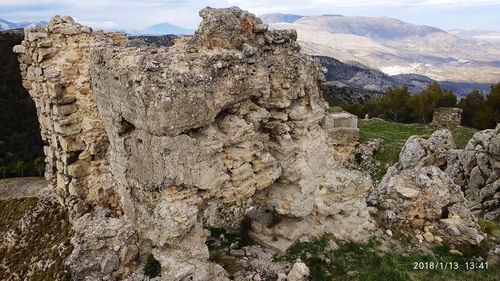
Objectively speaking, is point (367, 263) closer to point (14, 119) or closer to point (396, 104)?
point (396, 104)

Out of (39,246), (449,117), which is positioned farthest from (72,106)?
(449,117)

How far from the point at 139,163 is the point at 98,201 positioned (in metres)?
4.25

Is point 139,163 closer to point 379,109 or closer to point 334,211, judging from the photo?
point 334,211

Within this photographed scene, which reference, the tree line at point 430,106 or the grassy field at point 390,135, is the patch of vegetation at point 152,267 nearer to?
the grassy field at point 390,135

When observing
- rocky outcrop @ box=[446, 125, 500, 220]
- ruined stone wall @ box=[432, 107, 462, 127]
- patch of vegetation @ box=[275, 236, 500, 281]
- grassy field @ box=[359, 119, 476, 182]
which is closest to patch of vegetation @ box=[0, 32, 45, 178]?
grassy field @ box=[359, 119, 476, 182]

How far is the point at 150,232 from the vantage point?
10.9 meters

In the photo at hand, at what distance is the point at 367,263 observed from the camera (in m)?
12.6

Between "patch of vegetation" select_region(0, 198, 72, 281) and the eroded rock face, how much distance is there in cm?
97

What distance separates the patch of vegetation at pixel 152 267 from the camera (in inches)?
420

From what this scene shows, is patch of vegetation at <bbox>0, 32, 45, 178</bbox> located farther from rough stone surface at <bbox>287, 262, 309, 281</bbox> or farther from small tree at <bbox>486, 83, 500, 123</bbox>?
small tree at <bbox>486, 83, 500, 123</bbox>

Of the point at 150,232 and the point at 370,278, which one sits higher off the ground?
the point at 150,232

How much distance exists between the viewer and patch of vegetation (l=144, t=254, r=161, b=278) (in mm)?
10672

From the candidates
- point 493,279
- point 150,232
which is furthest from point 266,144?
point 493,279

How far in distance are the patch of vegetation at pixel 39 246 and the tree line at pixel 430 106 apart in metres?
42.3
